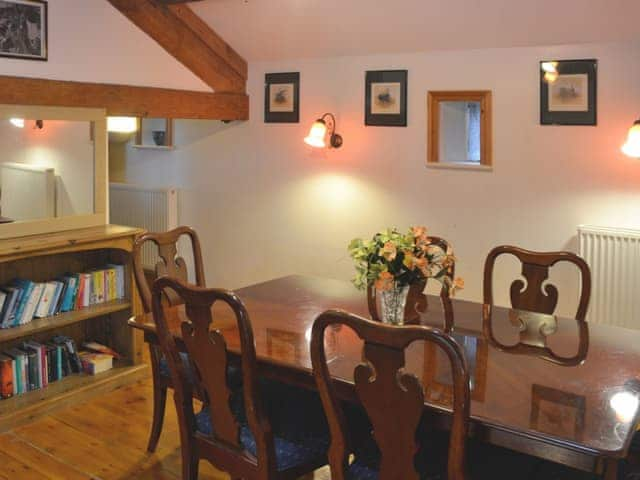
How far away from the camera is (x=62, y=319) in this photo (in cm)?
349

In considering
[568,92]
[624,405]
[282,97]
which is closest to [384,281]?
[624,405]

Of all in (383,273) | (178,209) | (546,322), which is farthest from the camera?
(178,209)

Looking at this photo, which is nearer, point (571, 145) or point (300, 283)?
point (300, 283)

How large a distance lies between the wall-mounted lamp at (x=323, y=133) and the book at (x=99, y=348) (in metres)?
1.67

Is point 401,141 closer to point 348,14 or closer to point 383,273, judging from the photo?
point 348,14

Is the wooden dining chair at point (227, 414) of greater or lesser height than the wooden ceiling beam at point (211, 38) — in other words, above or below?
below

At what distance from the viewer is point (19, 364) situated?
336cm

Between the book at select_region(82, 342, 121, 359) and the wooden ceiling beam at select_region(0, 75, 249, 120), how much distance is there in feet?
4.28

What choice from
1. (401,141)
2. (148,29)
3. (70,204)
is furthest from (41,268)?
(401,141)

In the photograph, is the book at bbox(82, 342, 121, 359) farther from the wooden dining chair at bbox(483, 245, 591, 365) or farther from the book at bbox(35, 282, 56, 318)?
the wooden dining chair at bbox(483, 245, 591, 365)

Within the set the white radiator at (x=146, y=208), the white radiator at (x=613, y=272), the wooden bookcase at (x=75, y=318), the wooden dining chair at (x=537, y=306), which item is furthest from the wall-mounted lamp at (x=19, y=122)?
the white radiator at (x=613, y=272)

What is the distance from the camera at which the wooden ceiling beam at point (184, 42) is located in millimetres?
4035

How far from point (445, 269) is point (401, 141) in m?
1.93

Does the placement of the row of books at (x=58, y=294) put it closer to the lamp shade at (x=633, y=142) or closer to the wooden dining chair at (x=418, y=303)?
the wooden dining chair at (x=418, y=303)
